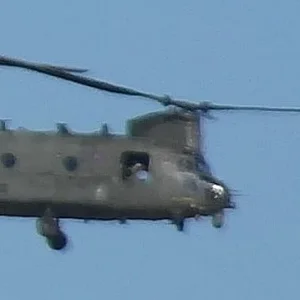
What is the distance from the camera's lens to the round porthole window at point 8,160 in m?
18.9

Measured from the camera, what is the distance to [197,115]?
60.6 ft

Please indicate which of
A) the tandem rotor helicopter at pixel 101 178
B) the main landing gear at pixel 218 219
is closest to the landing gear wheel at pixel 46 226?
the tandem rotor helicopter at pixel 101 178

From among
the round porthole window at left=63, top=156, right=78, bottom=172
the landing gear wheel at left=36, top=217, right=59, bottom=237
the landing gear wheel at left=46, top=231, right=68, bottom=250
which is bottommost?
the landing gear wheel at left=46, top=231, right=68, bottom=250

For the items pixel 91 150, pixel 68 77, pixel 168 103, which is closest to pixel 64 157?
pixel 91 150

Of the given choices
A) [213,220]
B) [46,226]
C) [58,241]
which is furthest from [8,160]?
[213,220]

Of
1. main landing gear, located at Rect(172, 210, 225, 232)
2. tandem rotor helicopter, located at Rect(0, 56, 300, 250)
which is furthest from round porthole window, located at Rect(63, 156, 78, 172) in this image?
main landing gear, located at Rect(172, 210, 225, 232)

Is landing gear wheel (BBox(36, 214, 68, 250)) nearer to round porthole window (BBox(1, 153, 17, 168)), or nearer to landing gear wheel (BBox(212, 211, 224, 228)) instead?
round porthole window (BBox(1, 153, 17, 168))

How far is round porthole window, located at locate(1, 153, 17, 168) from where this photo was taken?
61.9ft

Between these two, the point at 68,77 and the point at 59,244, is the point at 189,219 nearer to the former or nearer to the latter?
the point at 59,244

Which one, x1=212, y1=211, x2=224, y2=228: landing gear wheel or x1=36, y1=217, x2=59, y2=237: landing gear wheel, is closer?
x1=212, y1=211, x2=224, y2=228: landing gear wheel

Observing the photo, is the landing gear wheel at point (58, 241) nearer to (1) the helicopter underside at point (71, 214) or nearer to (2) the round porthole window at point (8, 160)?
(1) the helicopter underside at point (71, 214)

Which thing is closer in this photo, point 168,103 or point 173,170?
point 168,103

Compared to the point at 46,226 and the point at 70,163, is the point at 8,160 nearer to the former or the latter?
the point at 70,163

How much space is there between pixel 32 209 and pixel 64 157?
716 mm
